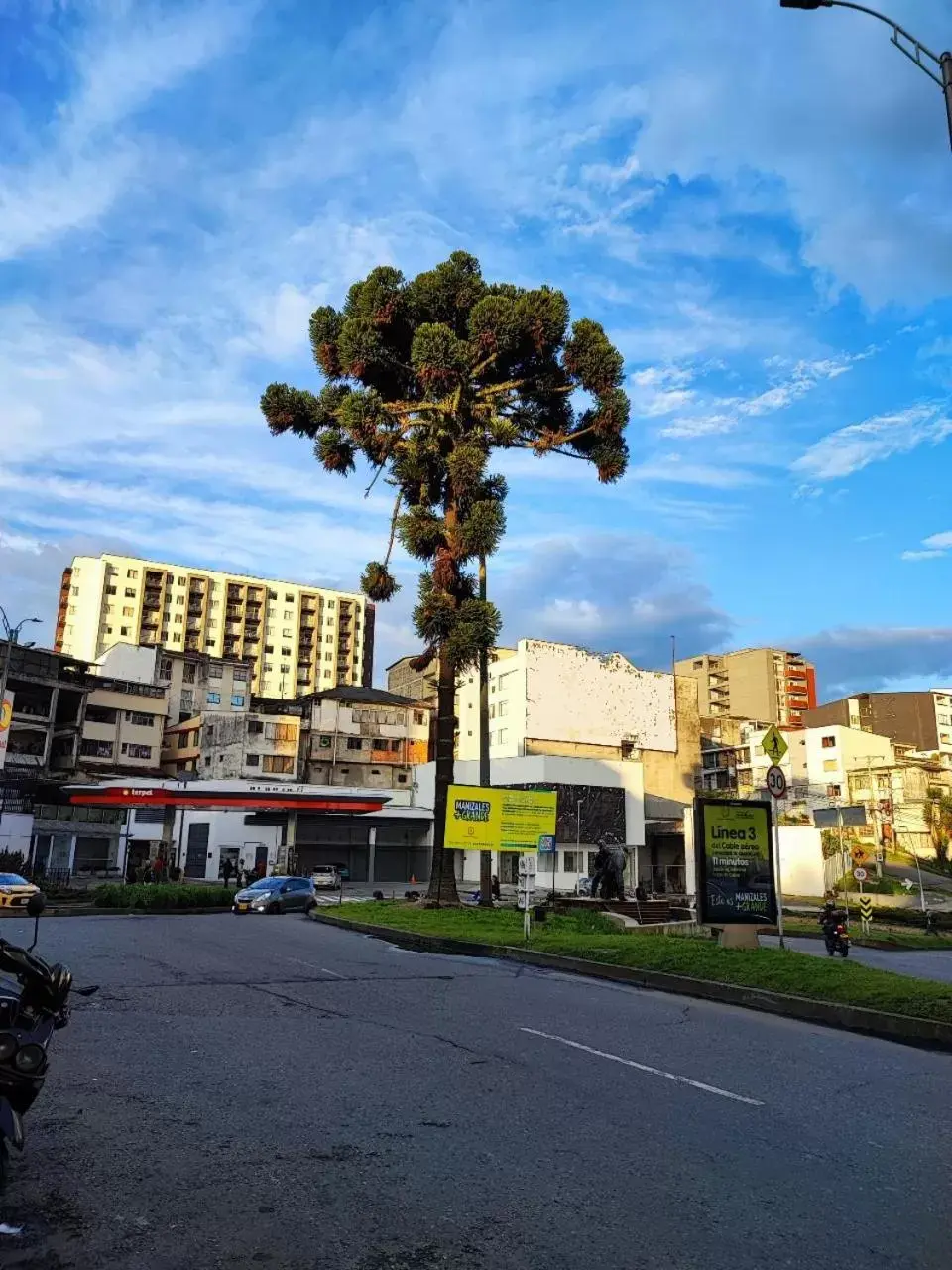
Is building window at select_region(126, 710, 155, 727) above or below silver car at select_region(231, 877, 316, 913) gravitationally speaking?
above

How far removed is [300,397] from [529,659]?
47.3 m

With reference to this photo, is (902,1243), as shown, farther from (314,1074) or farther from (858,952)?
(858,952)

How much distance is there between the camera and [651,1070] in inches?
303

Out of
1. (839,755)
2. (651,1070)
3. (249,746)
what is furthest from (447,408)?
(839,755)

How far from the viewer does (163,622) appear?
401ft

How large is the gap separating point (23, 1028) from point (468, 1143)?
2.68 metres

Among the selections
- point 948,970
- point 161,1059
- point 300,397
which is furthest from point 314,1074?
point 300,397

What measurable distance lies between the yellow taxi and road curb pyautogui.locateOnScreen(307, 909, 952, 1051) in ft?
42.9

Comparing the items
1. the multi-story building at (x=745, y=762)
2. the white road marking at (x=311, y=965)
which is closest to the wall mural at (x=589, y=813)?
the multi-story building at (x=745, y=762)

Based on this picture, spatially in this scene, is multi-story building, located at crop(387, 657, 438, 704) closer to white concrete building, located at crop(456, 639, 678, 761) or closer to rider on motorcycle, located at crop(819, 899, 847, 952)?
white concrete building, located at crop(456, 639, 678, 761)

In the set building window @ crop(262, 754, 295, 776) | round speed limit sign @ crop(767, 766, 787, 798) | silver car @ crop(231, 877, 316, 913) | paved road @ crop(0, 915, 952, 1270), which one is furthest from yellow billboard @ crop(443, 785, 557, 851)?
building window @ crop(262, 754, 295, 776)

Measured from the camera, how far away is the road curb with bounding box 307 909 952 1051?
10281 mm

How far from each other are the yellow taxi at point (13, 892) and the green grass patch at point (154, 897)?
→ 2.43 metres

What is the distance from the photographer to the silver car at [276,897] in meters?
29.8
